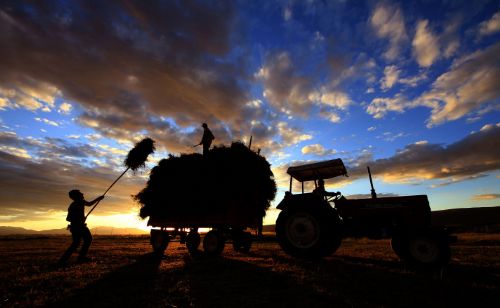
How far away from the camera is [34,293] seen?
425cm

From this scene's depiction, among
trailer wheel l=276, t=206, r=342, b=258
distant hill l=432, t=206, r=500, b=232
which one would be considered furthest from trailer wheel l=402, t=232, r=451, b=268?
distant hill l=432, t=206, r=500, b=232

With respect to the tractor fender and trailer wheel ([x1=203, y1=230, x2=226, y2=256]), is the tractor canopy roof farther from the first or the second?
trailer wheel ([x1=203, y1=230, x2=226, y2=256])

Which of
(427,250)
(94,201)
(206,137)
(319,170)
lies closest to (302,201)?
(319,170)

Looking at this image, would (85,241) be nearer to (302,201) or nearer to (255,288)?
(255,288)

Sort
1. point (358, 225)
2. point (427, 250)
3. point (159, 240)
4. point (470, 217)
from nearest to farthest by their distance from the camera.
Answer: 1. point (427, 250)
2. point (358, 225)
3. point (159, 240)
4. point (470, 217)

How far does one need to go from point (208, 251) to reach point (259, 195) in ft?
8.36

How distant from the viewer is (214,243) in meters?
Answer: 10.2

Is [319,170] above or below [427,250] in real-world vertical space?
above

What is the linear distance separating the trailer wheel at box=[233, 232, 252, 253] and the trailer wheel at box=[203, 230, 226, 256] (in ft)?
3.43

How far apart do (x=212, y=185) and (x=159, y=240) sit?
11.2 feet

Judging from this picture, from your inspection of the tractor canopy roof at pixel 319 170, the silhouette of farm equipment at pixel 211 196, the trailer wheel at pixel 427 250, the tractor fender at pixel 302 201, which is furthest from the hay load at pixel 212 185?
the trailer wheel at pixel 427 250

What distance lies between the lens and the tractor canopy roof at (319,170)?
765 cm

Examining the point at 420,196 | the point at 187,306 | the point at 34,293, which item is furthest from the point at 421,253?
the point at 34,293

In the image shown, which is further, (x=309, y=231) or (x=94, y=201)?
(x=94, y=201)
